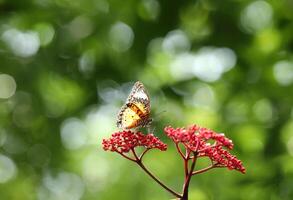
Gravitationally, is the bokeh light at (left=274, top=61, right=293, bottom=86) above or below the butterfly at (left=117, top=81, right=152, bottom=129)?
above

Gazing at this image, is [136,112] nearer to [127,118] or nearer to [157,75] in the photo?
[127,118]

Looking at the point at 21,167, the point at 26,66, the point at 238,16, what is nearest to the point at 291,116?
the point at 238,16

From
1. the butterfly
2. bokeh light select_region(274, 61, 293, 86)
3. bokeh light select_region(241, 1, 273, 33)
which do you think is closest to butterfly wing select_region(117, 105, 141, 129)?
the butterfly

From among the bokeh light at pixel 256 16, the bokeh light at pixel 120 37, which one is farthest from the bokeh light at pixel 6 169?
the bokeh light at pixel 256 16

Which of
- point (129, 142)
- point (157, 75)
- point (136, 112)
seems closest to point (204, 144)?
point (129, 142)

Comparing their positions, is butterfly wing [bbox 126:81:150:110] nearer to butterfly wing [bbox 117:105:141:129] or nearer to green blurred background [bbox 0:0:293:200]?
butterfly wing [bbox 117:105:141:129]

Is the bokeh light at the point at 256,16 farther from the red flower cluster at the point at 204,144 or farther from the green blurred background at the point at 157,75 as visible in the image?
the red flower cluster at the point at 204,144
